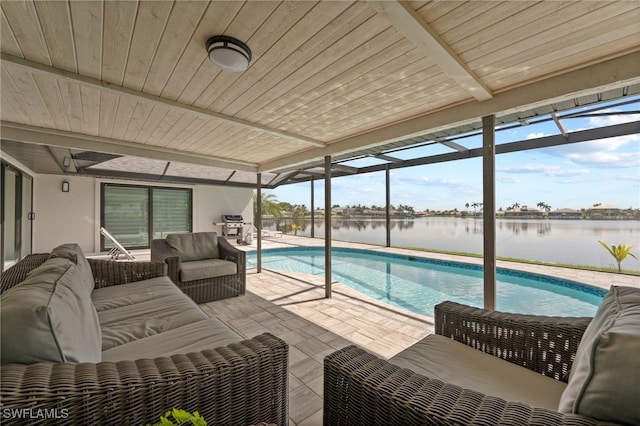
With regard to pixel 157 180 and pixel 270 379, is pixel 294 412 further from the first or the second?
pixel 157 180

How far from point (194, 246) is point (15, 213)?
4.17 metres

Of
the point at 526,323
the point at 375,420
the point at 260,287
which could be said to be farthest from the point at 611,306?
the point at 260,287

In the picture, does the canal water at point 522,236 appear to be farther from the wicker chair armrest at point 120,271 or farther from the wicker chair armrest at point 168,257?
the wicker chair armrest at point 120,271

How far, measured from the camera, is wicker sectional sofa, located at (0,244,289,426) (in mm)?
736

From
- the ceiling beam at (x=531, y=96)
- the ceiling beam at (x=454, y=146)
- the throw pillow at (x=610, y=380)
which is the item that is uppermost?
the ceiling beam at (x=454, y=146)

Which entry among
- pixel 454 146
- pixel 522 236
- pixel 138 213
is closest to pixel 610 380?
pixel 454 146

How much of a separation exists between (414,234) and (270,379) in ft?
29.2

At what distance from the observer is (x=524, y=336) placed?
53.7 inches

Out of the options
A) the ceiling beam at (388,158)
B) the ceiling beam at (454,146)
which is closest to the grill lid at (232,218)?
the ceiling beam at (388,158)

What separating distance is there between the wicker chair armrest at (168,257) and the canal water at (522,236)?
6760 mm

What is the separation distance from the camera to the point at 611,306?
41.0 inches

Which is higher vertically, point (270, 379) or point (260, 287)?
point (270, 379)

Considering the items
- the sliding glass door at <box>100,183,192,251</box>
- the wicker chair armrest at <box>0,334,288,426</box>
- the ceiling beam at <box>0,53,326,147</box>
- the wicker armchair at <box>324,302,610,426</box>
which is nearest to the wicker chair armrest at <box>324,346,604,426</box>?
the wicker armchair at <box>324,302,610,426</box>

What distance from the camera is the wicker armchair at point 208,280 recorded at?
3418mm
